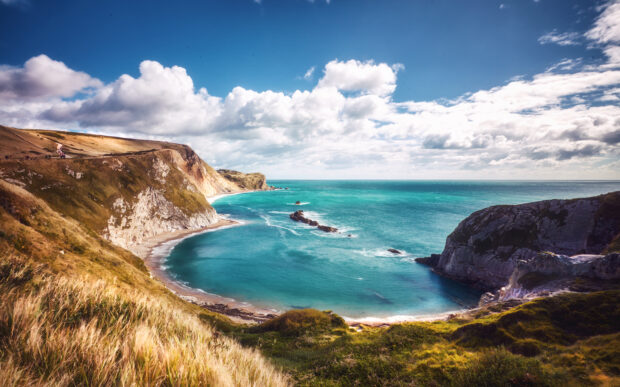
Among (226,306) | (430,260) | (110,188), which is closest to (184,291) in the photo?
(226,306)

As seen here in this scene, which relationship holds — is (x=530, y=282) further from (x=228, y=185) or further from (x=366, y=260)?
(x=228, y=185)

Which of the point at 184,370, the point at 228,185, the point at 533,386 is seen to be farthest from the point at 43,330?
the point at 228,185

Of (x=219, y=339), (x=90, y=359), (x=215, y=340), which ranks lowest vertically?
(x=215, y=340)

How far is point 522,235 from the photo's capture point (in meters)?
35.7

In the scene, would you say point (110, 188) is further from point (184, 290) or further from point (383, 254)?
point (383, 254)

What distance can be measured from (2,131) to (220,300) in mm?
77054

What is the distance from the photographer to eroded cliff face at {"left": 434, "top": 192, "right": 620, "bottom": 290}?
30.5 meters

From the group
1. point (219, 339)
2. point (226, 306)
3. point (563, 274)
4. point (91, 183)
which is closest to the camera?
point (219, 339)

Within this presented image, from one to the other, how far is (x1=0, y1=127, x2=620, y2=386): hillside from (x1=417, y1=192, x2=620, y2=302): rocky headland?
22.6ft

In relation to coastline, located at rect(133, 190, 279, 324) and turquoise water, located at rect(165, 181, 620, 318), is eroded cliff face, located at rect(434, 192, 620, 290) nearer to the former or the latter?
turquoise water, located at rect(165, 181, 620, 318)

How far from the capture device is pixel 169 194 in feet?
230

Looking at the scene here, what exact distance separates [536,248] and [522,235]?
2.76m

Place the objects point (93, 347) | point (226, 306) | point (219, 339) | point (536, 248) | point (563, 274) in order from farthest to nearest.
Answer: point (536, 248)
point (226, 306)
point (563, 274)
point (219, 339)
point (93, 347)

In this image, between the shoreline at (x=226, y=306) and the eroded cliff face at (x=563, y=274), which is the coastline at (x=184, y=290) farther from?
the eroded cliff face at (x=563, y=274)
